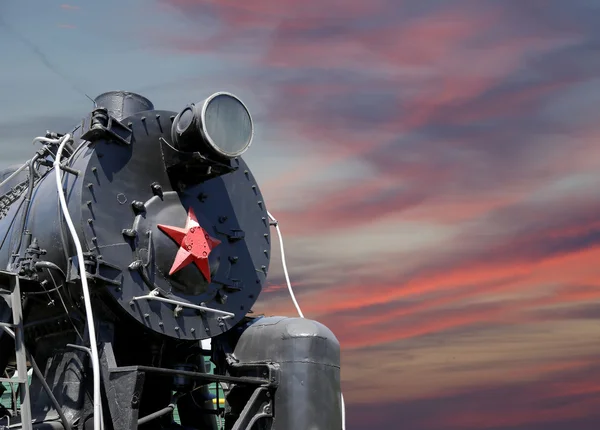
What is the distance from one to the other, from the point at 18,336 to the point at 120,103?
8.30 feet

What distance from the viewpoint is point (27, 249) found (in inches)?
243

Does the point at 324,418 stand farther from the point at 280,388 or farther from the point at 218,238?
the point at 218,238

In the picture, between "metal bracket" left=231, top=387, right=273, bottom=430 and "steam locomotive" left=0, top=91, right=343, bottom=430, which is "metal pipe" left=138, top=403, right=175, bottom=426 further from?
"metal bracket" left=231, top=387, right=273, bottom=430

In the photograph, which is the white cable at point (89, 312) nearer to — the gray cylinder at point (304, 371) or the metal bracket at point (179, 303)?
the metal bracket at point (179, 303)

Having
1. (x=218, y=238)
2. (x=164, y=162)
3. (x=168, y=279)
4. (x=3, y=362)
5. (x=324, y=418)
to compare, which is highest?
(x=164, y=162)

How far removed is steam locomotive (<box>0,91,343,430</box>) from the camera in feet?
18.6

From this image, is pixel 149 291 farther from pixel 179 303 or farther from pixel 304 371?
pixel 304 371

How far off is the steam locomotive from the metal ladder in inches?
0.6

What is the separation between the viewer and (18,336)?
17.4 ft

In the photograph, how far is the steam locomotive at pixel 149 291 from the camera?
224 inches

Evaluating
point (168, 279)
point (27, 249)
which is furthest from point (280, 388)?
point (27, 249)

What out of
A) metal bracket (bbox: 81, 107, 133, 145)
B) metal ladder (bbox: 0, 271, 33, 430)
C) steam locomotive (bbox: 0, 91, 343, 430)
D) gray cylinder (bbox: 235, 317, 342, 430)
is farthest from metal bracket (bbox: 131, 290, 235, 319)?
metal bracket (bbox: 81, 107, 133, 145)

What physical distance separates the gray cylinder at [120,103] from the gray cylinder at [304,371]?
244 cm

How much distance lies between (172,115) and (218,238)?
119 cm
